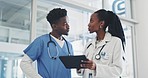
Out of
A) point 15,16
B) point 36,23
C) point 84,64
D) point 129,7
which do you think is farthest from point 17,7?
point 129,7

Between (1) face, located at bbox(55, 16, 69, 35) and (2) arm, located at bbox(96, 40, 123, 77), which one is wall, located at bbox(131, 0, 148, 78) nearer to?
(2) arm, located at bbox(96, 40, 123, 77)

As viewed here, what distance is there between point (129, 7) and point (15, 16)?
8.46 feet

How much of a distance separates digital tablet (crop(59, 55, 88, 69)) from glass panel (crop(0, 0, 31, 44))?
1.01m

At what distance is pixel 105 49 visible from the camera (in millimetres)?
1729

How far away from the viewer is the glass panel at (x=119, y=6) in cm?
375

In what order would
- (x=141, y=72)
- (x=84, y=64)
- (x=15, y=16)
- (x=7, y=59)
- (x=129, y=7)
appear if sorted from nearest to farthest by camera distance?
(x=84, y=64), (x=7, y=59), (x=15, y=16), (x=141, y=72), (x=129, y=7)

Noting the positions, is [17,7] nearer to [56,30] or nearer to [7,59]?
[7,59]

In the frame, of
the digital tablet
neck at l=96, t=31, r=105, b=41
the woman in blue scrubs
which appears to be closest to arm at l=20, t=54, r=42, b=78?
the woman in blue scrubs

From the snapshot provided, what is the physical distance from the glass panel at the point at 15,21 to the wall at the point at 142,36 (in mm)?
2398

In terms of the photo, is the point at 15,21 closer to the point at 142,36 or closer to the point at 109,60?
the point at 109,60

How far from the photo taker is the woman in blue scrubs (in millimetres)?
1649

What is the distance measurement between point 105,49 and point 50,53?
1.45 feet

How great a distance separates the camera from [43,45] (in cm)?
172

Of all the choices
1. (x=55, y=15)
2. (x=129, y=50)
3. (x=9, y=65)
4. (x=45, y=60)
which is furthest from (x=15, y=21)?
(x=129, y=50)
